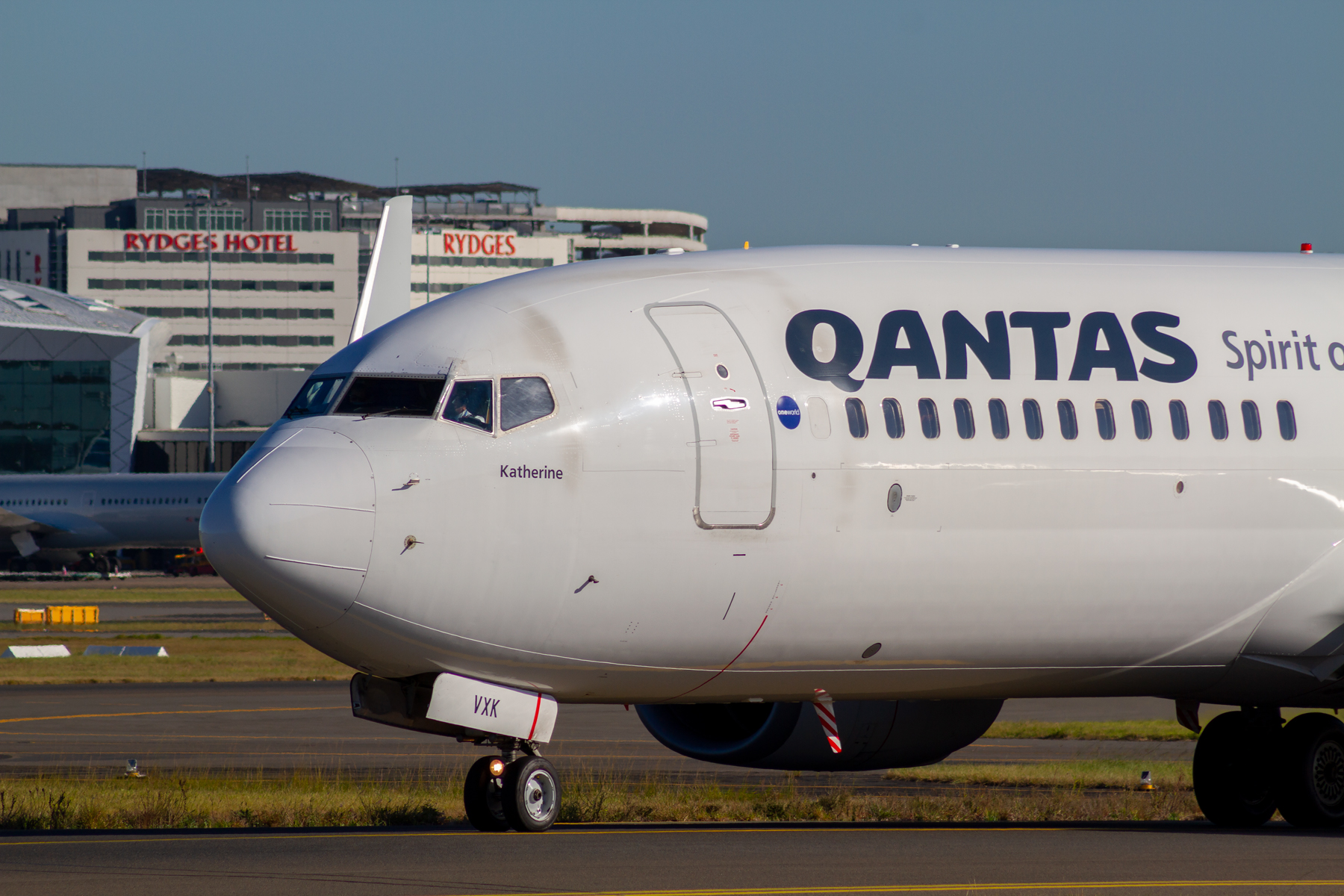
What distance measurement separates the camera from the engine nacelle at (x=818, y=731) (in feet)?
55.9

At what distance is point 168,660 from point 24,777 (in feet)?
76.8

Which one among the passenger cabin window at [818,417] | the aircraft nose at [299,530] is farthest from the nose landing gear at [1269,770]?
the aircraft nose at [299,530]

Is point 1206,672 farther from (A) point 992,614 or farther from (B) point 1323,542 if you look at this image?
(A) point 992,614

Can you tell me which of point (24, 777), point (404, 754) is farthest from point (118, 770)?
point (404, 754)

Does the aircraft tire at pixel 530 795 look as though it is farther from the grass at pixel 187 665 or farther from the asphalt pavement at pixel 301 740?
the grass at pixel 187 665

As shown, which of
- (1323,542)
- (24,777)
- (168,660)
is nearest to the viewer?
(1323,542)

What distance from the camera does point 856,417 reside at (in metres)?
15.4

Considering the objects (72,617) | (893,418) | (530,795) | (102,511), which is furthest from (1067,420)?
(102,511)

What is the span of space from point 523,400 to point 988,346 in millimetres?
4741

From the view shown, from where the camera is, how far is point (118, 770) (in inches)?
952

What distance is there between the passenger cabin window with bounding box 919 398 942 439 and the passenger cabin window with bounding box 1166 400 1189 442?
2548 mm

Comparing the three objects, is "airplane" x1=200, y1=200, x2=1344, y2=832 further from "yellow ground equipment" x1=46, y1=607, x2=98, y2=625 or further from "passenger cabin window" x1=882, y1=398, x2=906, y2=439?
"yellow ground equipment" x1=46, y1=607, x2=98, y2=625

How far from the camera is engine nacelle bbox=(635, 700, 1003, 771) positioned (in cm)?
1705

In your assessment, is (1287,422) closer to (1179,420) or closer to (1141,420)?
(1179,420)
